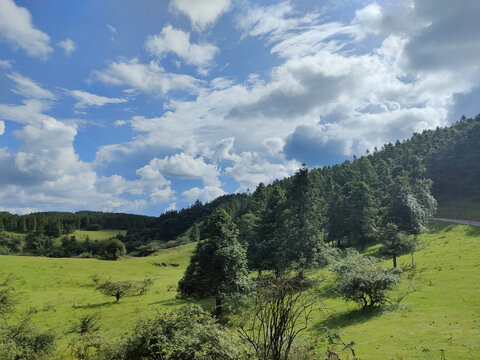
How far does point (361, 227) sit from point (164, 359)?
210 ft

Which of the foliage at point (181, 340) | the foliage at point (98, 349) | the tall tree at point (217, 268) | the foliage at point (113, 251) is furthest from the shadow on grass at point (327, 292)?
the foliage at point (113, 251)

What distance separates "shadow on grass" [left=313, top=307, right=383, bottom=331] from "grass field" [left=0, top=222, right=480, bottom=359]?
0.29 feet

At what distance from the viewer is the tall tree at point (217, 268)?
32.2 meters

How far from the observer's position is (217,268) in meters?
33.1

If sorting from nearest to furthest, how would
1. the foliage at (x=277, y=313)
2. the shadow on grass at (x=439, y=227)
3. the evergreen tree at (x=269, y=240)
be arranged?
the foliage at (x=277, y=313), the evergreen tree at (x=269, y=240), the shadow on grass at (x=439, y=227)

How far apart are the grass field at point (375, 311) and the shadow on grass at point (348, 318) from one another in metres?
0.09

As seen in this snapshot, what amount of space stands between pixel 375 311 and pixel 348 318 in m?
2.81

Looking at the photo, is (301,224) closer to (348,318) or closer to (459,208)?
(348,318)

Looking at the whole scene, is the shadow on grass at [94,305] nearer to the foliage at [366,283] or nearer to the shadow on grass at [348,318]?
the shadow on grass at [348,318]

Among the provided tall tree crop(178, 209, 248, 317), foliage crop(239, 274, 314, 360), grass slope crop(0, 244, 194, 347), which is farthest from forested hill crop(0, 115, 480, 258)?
foliage crop(239, 274, 314, 360)

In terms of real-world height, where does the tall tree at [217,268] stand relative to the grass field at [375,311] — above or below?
above

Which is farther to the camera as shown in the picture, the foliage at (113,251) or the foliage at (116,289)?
the foliage at (113,251)

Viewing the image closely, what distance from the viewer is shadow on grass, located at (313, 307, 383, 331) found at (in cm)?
2672

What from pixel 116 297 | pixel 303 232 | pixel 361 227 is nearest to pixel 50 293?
pixel 116 297
